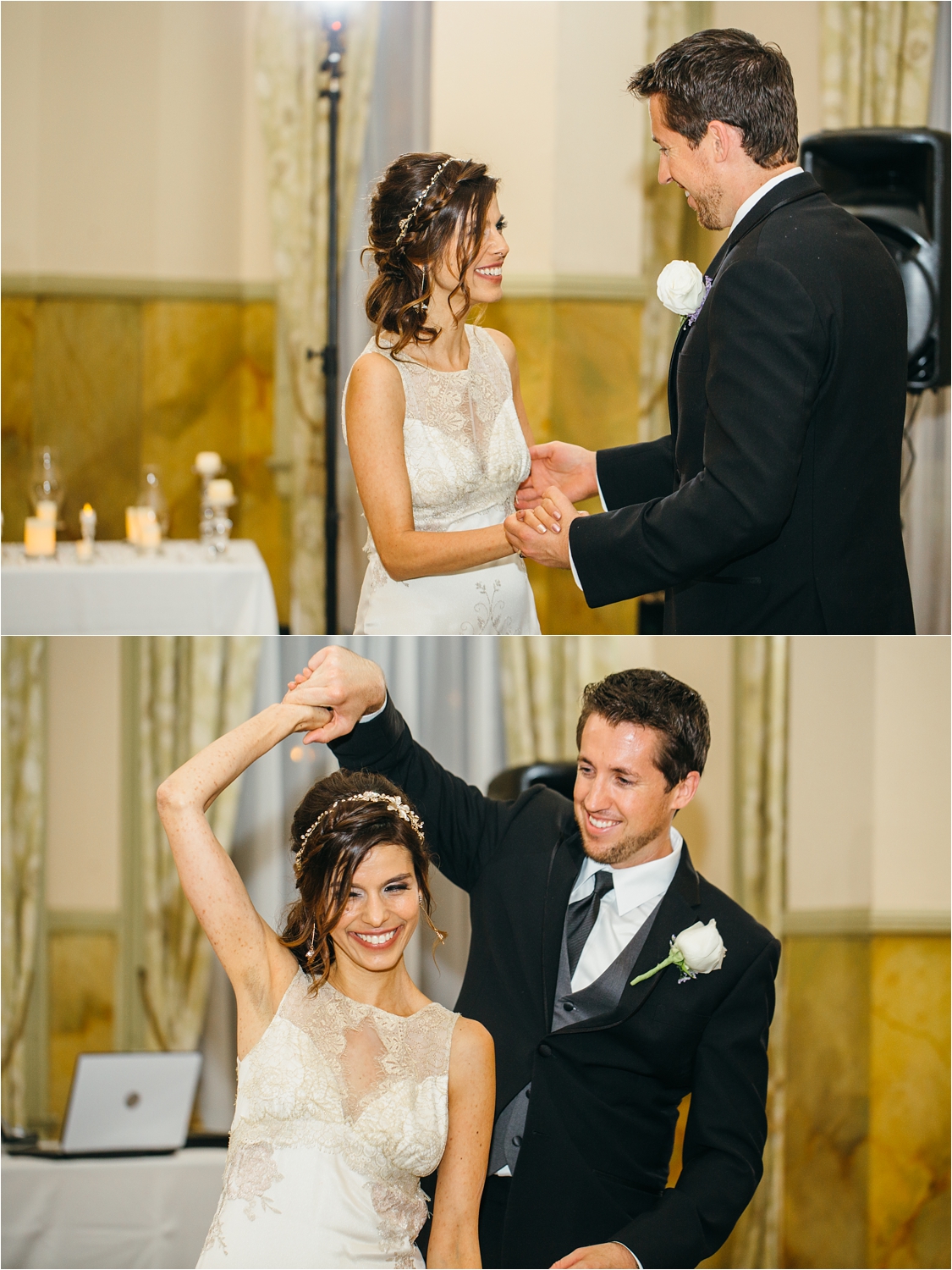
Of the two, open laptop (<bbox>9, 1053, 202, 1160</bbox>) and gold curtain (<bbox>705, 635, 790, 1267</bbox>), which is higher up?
gold curtain (<bbox>705, 635, 790, 1267</bbox>)

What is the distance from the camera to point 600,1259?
1962 mm

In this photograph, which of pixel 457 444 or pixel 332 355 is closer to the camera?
pixel 457 444

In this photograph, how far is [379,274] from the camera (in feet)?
7.61

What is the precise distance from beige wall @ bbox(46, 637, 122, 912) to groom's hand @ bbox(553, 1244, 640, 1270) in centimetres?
107

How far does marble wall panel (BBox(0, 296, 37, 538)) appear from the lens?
5.54 m

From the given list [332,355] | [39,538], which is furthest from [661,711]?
[332,355]

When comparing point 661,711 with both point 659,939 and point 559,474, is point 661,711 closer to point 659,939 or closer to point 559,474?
point 659,939

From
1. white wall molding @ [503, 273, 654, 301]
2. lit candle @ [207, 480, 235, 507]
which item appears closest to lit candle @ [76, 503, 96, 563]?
lit candle @ [207, 480, 235, 507]

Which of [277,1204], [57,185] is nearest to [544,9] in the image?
[57,185]

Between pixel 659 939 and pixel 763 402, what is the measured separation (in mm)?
886

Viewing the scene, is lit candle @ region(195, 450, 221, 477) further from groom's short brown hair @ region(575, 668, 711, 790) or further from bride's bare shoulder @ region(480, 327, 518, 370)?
groom's short brown hair @ region(575, 668, 711, 790)

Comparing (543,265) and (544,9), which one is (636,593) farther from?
(544,9)

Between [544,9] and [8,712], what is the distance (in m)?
4.03

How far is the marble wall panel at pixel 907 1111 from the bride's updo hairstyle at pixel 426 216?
1.67m
